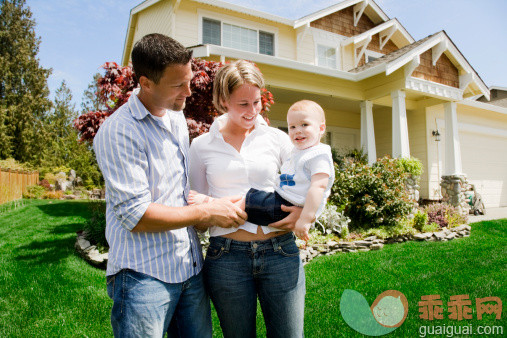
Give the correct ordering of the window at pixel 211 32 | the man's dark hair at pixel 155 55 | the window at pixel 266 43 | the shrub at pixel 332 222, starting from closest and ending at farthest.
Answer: the man's dark hair at pixel 155 55 → the shrub at pixel 332 222 → the window at pixel 211 32 → the window at pixel 266 43

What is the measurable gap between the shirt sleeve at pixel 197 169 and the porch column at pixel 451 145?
454 inches

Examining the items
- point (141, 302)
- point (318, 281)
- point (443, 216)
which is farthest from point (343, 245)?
point (141, 302)

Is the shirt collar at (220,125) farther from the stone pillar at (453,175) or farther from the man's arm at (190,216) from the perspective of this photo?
the stone pillar at (453,175)

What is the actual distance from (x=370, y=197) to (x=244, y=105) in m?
6.42

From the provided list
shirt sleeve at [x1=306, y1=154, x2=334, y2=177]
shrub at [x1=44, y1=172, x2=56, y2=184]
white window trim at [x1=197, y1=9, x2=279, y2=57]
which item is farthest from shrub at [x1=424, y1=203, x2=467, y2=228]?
shrub at [x1=44, y1=172, x2=56, y2=184]

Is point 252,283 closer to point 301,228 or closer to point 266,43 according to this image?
point 301,228

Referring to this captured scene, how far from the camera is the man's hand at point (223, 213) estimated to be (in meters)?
1.60

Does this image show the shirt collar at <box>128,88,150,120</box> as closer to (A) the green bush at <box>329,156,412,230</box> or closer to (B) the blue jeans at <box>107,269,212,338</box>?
(B) the blue jeans at <box>107,269,212,338</box>

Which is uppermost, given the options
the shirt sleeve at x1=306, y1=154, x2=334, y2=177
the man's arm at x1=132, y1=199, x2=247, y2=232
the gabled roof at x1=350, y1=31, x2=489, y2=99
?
the gabled roof at x1=350, y1=31, x2=489, y2=99

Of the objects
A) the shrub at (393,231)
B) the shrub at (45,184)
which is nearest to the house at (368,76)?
the shrub at (393,231)

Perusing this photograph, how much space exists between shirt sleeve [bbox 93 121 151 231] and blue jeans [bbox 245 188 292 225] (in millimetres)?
526

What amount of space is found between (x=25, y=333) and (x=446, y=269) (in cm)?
548

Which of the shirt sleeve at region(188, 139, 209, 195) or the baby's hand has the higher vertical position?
the shirt sleeve at region(188, 139, 209, 195)

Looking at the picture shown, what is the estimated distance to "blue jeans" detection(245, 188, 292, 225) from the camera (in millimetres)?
1717
